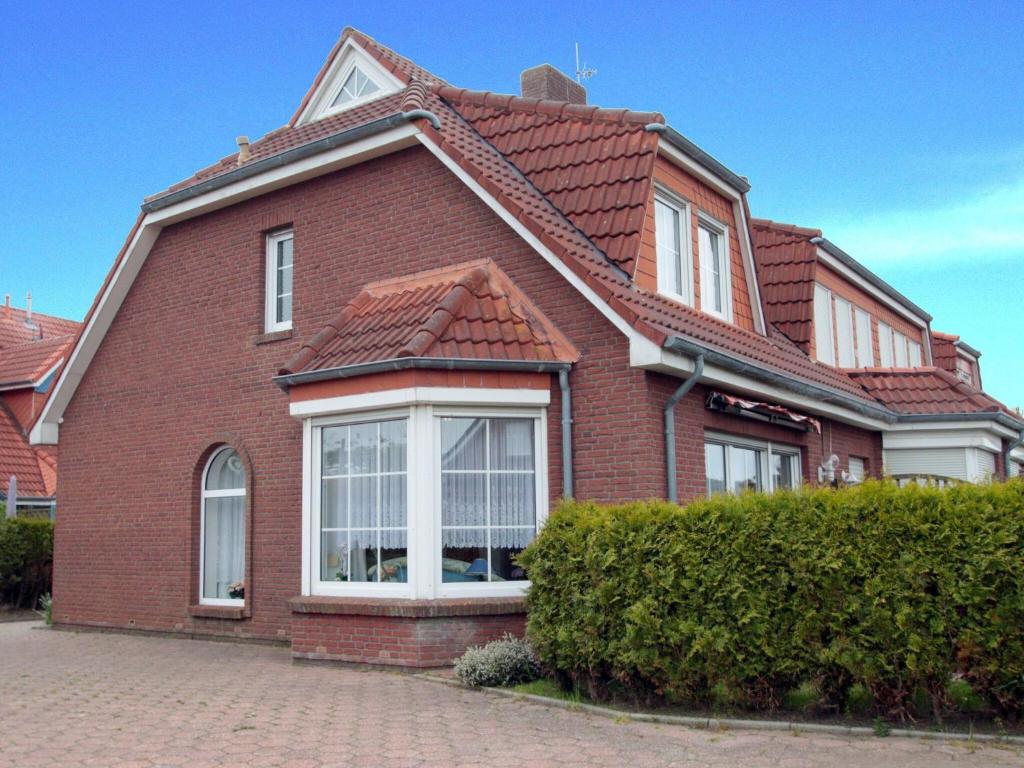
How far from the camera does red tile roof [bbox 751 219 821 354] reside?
1568 centimetres

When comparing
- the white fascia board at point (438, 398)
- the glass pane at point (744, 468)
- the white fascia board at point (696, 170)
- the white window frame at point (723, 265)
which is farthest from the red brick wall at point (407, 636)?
the white fascia board at point (696, 170)

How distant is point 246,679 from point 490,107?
7977 mm

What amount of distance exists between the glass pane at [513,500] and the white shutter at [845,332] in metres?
8.52

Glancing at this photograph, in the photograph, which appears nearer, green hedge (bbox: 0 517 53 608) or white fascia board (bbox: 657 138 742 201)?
white fascia board (bbox: 657 138 742 201)

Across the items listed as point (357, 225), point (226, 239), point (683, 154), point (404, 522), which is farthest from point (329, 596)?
point (683, 154)

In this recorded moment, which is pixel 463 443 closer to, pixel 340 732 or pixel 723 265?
pixel 340 732

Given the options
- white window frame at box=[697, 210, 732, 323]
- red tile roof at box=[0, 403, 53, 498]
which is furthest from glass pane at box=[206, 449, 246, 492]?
red tile roof at box=[0, 403, 53, 498]

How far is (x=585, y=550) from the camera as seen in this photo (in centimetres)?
855

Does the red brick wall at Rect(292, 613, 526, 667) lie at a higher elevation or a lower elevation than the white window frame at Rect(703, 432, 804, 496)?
lower

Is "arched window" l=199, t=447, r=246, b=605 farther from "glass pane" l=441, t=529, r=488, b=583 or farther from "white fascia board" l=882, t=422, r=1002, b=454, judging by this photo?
"white fascia board" l=882, t=422, r=1002, b=454

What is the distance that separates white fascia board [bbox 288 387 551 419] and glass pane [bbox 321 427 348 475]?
13.8 inches

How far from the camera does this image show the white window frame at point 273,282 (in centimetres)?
1391

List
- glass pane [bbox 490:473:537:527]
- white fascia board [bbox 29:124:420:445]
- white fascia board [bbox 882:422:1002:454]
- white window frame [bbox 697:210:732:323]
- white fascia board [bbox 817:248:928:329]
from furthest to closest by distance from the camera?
white fascia board [bbox 817:248:928:329] < white fascia board [bbox 882:422:1002:454] < white window frame [bbox 697:210:732:323] < white fascia board [bbox 29:124:420:445] < glass pane [bbox 490:473:537:527]

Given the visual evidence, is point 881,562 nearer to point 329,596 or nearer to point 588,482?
point 588,482
